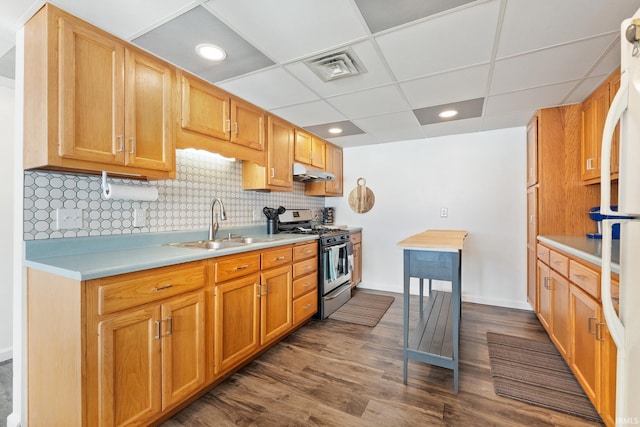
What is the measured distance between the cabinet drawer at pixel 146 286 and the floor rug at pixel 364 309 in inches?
72.8

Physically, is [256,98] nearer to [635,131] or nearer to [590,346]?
[635,131]

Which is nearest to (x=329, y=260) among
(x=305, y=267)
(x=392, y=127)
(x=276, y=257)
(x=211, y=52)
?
(x=305, y=267)

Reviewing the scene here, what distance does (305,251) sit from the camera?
281cm

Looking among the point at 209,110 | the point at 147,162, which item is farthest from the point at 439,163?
the point at 147,162

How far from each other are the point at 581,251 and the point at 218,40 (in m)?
2.55

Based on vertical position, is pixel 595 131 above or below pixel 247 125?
below

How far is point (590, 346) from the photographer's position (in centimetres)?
160

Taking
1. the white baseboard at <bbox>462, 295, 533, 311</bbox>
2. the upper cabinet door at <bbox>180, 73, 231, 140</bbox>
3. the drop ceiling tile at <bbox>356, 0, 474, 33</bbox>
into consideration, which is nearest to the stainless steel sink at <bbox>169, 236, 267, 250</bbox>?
the upper cabinet door at <bbox>180, 73, 231, 140</bbox>

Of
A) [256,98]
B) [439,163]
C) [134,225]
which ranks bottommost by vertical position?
[134,225]

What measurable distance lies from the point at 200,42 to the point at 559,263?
2.92m

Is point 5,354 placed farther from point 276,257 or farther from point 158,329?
point 276,257

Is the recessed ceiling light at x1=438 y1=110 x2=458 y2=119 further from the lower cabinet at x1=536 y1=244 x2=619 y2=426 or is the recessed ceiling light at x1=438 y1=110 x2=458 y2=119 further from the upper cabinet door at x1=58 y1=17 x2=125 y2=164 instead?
the upper cabinet door at x1=58 y1=17 x2=125 y2=164

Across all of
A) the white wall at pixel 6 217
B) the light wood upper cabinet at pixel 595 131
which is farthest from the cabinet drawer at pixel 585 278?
the white wall at pixel 6 217

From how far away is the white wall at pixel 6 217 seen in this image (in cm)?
210
